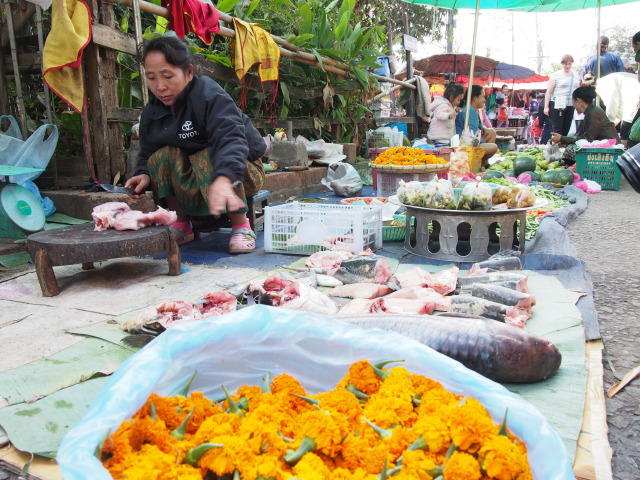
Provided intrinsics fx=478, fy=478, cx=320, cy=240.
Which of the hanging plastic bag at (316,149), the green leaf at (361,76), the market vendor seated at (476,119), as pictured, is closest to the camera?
the hanging plastic bag at (316,149)

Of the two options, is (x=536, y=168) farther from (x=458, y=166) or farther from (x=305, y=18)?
(x=305, y=18)

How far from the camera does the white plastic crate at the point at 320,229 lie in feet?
12.9

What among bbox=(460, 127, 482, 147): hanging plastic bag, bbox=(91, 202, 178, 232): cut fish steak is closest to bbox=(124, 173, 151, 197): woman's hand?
bbox=(91, 202, 178, 232): cut fish steak

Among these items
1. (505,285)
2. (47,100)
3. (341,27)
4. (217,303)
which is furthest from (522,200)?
(341,27)

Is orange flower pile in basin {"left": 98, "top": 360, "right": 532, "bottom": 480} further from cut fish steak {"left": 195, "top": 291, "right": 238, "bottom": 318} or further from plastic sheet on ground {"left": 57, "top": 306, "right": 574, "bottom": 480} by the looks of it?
cut fish steak {"left": 195, "top": 291, "right": 238, "bottom": 318}

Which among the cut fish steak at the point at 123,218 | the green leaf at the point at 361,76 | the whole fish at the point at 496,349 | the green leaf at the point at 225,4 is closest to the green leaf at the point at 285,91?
the green leaf at the point at 225,4

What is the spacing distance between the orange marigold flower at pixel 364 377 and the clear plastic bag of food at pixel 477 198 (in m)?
2.64

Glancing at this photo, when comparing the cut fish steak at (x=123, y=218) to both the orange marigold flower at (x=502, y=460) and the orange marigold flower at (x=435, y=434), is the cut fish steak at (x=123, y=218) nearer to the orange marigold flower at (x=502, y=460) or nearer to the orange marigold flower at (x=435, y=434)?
the orange marigold flower at (x=435, y=434)

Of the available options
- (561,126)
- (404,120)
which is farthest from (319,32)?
(561,126)

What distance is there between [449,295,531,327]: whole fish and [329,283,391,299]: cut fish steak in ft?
1.75

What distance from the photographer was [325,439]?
3.98 feet

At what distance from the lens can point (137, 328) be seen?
7.60 feet

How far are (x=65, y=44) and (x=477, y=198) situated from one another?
353cm

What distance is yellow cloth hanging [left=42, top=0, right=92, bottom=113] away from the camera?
3.79m
